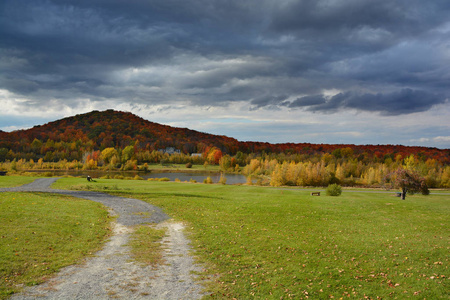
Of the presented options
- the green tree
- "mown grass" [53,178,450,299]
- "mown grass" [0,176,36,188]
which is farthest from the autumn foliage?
"mown grass" [53,178,450,299]

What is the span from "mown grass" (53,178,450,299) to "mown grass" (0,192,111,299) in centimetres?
561

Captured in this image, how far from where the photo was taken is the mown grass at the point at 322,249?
9.77m

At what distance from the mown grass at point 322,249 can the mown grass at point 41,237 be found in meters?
5.61

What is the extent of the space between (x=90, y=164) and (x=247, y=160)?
9463 centimetres

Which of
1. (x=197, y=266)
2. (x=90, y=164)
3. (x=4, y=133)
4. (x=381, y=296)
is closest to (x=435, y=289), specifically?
(x=381, y=296)

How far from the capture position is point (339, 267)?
38.2 ft

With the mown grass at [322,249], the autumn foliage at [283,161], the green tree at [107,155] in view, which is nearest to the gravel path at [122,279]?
the mown grass at [322,249]

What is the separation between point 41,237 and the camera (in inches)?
554

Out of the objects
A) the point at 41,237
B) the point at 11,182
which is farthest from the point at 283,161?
the point at 41,237

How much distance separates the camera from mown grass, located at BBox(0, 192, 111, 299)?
1027 cm

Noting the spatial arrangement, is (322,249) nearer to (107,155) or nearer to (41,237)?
(41,237)

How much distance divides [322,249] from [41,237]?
13832 mm

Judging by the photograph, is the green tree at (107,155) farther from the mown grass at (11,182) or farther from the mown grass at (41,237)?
the mown grass at (41,237)

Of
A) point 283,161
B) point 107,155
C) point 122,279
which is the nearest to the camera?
point 122,279
